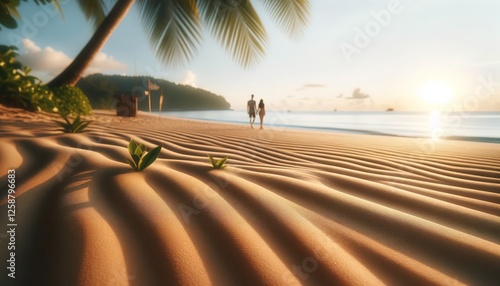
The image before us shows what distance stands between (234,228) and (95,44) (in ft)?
20.7

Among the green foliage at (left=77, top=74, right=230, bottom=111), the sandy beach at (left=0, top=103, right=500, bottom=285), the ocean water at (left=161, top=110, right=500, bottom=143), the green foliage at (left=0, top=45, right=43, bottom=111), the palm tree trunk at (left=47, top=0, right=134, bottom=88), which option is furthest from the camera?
the green foliage at (left=77, top=74, right=230, bottom=111)

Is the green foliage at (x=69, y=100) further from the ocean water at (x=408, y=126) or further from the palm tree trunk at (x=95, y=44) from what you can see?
the ocean water at (x=408, y=126)

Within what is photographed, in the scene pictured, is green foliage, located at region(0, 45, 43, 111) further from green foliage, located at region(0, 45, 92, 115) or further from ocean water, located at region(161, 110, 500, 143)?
ocean water, located at region(161, 110, 500, 143)

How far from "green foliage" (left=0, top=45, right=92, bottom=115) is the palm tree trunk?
0.37 meters

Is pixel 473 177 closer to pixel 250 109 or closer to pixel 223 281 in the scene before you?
pixel 223 281

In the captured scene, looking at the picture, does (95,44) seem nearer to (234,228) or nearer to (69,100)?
(69,100)

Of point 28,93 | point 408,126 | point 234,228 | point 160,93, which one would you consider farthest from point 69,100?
point 160,93

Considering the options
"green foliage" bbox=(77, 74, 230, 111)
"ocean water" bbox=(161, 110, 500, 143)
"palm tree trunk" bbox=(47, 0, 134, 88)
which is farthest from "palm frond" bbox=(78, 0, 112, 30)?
"green foliage" bbox=(77, 74, 230, 111)

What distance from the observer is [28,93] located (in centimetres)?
466

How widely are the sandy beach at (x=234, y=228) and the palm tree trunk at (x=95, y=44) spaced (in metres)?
5.04

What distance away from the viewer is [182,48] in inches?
205

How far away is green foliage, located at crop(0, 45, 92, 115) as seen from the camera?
15.0 ft

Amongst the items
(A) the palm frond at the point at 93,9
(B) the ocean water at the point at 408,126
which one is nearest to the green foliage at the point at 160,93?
(B) the ocean water at the point at 408,126

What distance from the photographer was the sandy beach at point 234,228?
2.07ft
